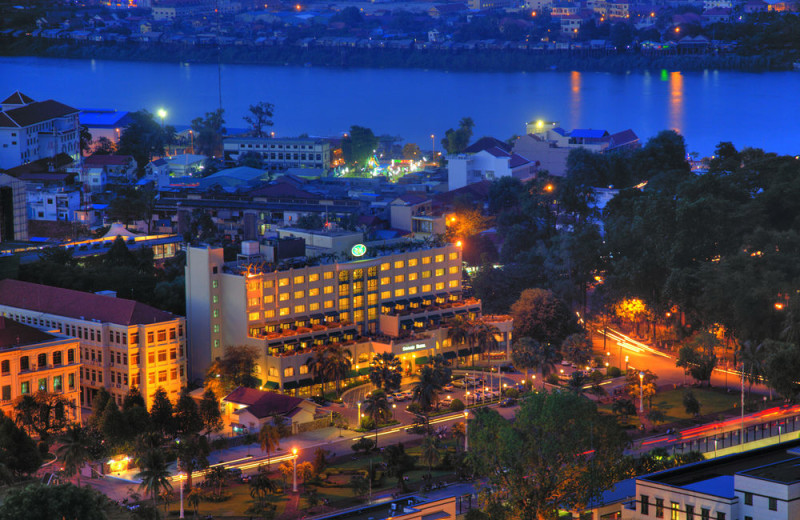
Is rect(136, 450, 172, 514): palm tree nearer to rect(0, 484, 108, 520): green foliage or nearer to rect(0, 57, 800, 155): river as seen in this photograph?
rect(0, 484, 108, 520): green foliage

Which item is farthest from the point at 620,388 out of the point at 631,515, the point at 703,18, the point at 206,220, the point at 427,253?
the point at 703,18

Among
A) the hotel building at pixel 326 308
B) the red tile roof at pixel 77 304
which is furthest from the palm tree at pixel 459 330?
the red tile roof at pixel 77 304

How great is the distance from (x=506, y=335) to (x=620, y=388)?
395 cm

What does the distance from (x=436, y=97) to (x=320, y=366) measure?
74307 mm

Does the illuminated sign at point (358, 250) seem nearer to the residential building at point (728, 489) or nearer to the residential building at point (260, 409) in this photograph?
the residential building at point (260, 409)

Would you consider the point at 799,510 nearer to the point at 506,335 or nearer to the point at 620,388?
the point at 620,388

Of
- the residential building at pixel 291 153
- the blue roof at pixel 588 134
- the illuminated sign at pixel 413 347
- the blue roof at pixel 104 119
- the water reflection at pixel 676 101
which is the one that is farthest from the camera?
the water reflection at pixel 676 101

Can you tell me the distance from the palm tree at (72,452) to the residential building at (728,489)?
979 centimetres

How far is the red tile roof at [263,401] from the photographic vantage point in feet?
91.2

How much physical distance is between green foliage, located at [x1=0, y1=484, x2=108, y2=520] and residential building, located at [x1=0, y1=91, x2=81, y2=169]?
126 ft

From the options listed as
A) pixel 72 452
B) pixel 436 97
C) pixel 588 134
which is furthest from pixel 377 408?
pixel 436 97

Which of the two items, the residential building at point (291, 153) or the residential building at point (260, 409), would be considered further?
the residential building at point (291, 153)

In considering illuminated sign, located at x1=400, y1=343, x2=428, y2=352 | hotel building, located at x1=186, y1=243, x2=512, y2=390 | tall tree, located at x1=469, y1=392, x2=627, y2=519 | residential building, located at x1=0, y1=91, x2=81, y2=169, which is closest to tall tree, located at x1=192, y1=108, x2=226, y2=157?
residential building, located at x1=0, y1=91, x2=81, y2=169

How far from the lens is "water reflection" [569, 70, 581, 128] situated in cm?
8432
